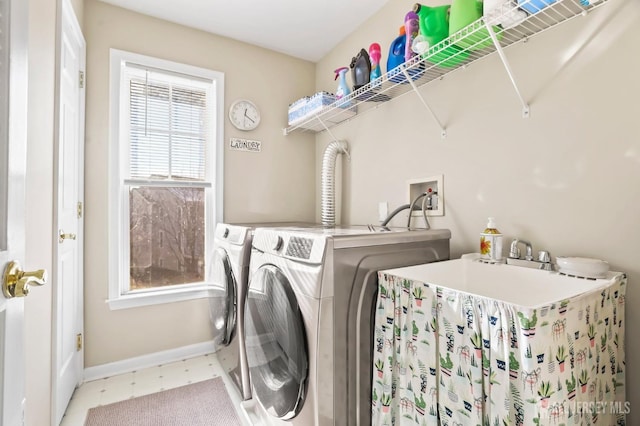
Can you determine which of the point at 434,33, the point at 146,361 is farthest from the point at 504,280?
the point at 146,361

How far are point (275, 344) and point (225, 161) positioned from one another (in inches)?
66.1

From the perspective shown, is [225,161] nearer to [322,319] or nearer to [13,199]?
[322,319]

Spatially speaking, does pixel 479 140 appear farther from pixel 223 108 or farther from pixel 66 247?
pixel 66 247

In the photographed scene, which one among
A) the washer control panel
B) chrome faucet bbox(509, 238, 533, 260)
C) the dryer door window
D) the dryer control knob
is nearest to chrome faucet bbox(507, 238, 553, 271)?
chrome faucet bbox(509, 238, 533, 260)

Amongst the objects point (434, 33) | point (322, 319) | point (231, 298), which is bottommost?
point (231, 298)

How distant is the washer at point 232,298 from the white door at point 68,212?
824 millimetres

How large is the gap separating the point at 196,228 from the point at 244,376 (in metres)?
1.27

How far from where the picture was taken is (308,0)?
2080mm

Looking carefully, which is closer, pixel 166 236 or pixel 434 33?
pixel 434 33

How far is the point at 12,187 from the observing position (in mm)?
670

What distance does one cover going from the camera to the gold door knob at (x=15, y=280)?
0.64 m

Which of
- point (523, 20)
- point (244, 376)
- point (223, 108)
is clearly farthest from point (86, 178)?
point (523, 20)

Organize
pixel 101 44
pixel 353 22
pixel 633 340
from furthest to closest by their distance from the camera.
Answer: pixel 353 22, pixel 101 44, pixel 633 340

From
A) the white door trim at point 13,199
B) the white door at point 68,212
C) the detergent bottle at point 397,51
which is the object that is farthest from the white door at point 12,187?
the detergent bottle at point 397,51
